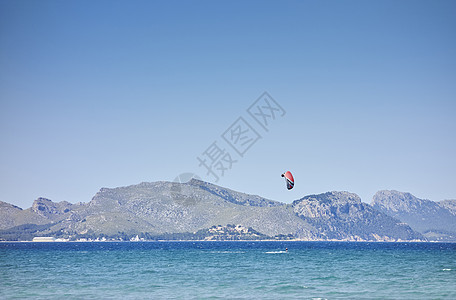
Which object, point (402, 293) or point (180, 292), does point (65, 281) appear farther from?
point (402, 293)

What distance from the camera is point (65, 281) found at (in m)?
73.8

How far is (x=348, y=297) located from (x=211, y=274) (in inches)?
1347

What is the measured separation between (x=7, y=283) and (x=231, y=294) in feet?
108

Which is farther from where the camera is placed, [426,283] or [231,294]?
[426,283]

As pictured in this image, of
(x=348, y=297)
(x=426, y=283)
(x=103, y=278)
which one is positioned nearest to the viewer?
(x=348, y=297)

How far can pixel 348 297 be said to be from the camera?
184ft

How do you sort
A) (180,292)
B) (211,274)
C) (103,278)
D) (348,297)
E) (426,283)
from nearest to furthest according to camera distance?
(348,297) < (180,292) < (426,283) < (103,278) < (211,274)

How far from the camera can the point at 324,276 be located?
8150cm

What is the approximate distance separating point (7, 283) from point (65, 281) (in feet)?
25.6

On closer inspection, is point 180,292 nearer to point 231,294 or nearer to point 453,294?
point 231,294

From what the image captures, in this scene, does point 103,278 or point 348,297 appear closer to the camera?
point 348,297

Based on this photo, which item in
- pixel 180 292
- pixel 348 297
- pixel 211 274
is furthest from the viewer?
pixel 211 274

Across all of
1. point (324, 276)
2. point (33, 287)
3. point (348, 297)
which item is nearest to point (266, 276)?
point (324, 276)

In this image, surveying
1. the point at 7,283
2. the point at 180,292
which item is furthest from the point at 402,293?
the point at 7,283
